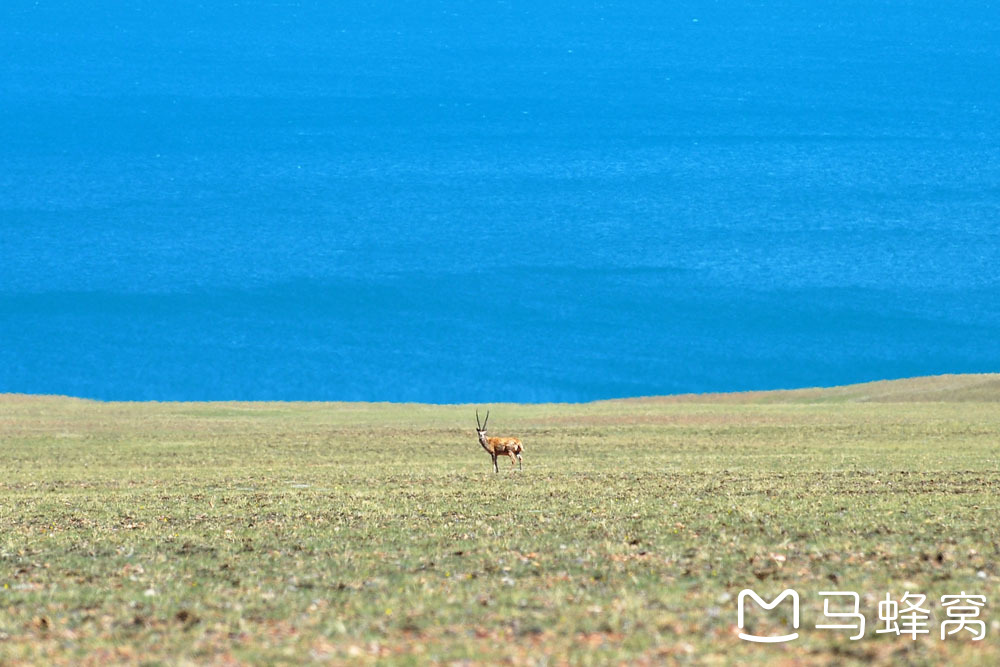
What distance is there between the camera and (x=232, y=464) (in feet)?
124

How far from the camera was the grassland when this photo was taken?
10258 millimetres

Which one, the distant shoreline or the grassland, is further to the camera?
the distant shoreline

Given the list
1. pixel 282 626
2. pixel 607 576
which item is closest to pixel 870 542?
pixel 607 576

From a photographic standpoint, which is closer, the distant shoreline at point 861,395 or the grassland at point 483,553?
the grassland at point 483,553

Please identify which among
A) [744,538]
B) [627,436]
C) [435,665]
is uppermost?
[627,436]

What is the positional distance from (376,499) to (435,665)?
583 inches

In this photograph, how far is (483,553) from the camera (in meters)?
15.8

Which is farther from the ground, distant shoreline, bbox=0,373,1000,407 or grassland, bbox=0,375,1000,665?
distant shoreline, bbox=0,373,1000,407

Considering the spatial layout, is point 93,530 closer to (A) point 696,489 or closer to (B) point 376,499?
(B) point 376,499

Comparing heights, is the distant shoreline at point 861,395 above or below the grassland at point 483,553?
above

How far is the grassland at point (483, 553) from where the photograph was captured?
33.7 ft

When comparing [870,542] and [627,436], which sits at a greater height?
[627,436]

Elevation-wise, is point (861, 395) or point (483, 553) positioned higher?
point (861, 395)

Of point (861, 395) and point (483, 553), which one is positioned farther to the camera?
point (861, 395)
